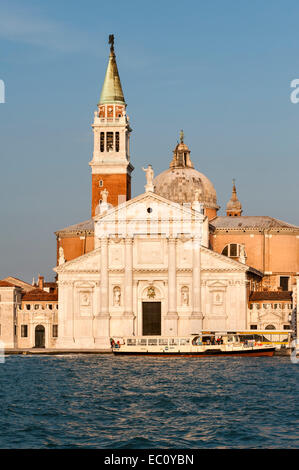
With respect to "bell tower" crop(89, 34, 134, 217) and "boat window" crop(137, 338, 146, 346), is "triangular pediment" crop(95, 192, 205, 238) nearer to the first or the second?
"boat window" crop(137, 338, 146, 346)

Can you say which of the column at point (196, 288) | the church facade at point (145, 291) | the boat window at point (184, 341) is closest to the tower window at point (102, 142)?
the church facade at point (145, 291)

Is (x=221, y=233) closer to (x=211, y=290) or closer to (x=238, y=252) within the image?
(x=238, y=252)

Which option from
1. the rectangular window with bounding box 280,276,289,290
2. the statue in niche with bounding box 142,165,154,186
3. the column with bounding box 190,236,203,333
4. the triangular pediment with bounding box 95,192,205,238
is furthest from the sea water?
the rectangular window with bounding box 280,276,289,290

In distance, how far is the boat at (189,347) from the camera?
58.2 meters

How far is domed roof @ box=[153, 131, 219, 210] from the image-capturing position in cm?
7831

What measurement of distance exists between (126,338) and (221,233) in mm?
17358

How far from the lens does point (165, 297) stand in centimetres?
6419

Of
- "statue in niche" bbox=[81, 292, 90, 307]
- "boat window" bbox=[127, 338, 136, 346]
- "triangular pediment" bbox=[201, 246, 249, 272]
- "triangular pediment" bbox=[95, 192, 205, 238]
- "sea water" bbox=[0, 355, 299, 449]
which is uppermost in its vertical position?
"triangular pediment" bbox=[95, 192, 205, 238]

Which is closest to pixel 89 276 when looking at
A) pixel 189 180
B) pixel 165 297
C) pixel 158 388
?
pixel 165 297

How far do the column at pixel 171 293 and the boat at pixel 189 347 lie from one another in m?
3.08

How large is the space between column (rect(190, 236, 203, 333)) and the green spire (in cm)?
1812

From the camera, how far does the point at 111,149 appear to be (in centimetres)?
7612

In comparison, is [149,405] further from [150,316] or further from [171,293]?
[150,316]

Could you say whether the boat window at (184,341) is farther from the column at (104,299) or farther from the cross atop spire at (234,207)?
the cross atop spire at (234,207)
